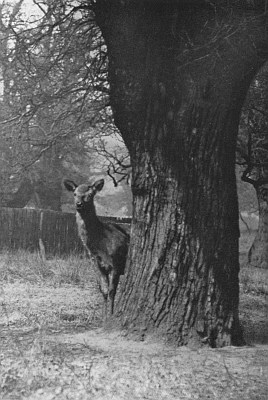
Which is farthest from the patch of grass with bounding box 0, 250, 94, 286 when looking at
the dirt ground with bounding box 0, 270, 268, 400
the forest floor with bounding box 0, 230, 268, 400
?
the dirt ground with bounding box 0, 270, 268, 400

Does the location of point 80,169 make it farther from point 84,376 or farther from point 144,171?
point 84,376

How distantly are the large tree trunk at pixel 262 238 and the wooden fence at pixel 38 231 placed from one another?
7015 mm

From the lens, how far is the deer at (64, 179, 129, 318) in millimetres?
10164

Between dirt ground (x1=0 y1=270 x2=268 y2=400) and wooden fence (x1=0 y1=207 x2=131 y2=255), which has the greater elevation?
wooden fence (x1=0 y1=207 x2=131 y2=255)

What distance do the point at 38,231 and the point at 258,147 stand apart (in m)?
9.09

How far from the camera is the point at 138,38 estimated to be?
28.6 ft

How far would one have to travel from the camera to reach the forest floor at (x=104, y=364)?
6.11 metres

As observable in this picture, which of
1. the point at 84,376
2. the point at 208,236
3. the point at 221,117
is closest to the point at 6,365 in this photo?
the point at 84,376

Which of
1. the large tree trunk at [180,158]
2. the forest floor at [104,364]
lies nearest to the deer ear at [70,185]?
the forest floor at [104,364]

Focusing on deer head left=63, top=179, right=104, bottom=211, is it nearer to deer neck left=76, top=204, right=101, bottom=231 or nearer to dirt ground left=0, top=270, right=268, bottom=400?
deer neck left=76, top=204, right=101, bottom=231

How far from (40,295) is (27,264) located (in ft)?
16.5

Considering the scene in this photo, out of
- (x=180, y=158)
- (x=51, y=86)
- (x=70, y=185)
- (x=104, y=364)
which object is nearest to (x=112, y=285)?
(x=70, y=185)

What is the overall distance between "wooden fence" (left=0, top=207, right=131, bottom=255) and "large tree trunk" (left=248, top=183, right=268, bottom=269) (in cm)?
701

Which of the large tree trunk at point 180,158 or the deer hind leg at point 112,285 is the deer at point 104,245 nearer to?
the deer hind leg at point 112,285
